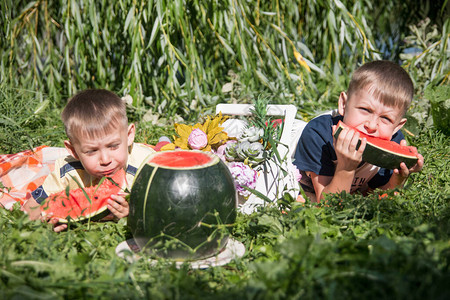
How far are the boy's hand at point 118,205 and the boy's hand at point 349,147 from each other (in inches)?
55.0

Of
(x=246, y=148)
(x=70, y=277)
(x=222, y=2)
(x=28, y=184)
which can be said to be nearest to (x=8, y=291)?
(x=70, y=277)

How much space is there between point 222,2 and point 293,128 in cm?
178

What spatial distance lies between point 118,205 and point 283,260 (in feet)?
3.86

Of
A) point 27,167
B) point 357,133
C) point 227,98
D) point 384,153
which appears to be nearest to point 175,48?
point 227,98

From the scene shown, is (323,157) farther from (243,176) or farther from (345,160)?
(243,176)

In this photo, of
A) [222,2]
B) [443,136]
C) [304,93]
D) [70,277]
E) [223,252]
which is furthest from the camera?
[304,93]

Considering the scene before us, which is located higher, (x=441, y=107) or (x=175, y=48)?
(x=175, y=48)

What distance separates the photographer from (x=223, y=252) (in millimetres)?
2406

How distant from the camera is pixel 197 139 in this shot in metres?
3.27

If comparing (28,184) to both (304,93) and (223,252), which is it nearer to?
(223,252)

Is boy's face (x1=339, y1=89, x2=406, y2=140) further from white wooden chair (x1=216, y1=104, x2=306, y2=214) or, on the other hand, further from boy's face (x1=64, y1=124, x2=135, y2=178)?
boy's face (x1=64, y1=124, x2=135, y2=178)

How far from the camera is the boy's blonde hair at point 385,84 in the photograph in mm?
3045

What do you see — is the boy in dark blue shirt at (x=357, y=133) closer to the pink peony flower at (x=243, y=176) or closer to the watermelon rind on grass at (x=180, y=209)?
the pink peony flower at (x=243, y=176)

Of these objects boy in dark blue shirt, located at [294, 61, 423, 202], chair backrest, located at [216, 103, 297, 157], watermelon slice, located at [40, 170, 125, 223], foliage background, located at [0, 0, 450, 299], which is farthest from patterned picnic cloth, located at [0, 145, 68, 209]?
boy in dark blue shirt, located at [294, 61, 423, 202]
